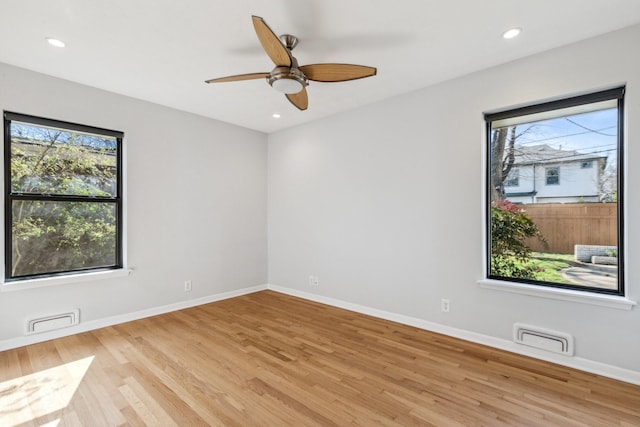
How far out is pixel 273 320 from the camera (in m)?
3.59

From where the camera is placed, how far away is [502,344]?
280 centimetres

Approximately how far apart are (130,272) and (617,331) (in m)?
4.67

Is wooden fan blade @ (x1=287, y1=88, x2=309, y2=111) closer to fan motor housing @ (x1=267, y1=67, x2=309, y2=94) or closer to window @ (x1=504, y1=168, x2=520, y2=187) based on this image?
fan motor housing @ (x1=267, y1=67, x2=309, y2=94)

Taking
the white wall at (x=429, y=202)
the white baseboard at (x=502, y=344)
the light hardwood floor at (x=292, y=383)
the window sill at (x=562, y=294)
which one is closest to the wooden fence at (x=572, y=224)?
the white wall at (x=429, y=202)

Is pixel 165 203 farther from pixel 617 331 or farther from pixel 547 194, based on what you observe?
pixel 617 331

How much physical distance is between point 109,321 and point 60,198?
1431 mm

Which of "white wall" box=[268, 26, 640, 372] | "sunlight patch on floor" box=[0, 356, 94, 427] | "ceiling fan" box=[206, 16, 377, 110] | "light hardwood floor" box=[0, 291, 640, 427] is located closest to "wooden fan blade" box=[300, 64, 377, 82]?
"ceiling fan" box=[206, 16, 377, 110]

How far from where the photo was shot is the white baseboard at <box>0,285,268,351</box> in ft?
9.44

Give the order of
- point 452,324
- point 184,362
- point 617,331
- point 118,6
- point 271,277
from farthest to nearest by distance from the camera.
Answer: point 271,277 → point 452,324 → point 184,362 → point 617,331 → point 118,6

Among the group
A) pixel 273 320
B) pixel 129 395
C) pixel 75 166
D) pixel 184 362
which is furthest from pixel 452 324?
pixel 75 166

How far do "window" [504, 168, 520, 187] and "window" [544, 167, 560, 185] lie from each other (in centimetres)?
22

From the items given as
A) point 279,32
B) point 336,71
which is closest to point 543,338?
point 336,71

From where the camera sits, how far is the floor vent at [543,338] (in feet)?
8.18

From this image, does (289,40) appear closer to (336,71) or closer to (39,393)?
(336,71)
